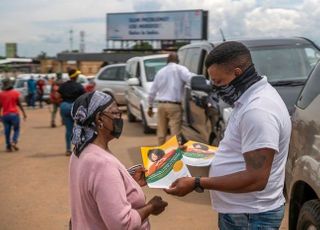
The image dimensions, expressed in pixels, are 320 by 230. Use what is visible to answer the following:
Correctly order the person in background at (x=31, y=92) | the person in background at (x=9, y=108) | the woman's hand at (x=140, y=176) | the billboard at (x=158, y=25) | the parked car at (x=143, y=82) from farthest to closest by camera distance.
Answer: the billboard at (x=158, y=25)
the person in background at (x=31, y=92)
the parked car at (x=143, y=82)
the person in background at (x=9, y=108)
the woman's hand at (x=140, y=176)

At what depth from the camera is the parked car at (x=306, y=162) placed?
11.8ft

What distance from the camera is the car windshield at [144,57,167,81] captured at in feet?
43.9

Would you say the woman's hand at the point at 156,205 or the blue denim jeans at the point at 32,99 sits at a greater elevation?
the woman's hand at the point at 156,205

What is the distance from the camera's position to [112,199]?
2475 mm

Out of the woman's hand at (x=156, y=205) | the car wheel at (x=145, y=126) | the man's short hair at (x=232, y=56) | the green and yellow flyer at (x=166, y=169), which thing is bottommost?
the car wheel at (x=145, y=126)

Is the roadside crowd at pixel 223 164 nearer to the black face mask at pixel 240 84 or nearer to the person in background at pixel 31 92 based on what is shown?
the black face mask at pixel 240 84

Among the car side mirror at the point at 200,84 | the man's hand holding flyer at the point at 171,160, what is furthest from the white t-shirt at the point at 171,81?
the man's hand holding flyer at the point at 171,160

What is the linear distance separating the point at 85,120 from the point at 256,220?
3.36ft

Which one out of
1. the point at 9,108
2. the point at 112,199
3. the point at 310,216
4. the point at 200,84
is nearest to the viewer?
the point at 112,199

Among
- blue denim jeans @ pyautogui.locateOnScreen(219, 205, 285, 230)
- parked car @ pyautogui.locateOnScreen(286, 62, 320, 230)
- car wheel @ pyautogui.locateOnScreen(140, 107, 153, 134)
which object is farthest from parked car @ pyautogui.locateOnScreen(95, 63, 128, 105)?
blue denim jeans @ pyautogui.locateOnScreen(219, 205, 285, 230)

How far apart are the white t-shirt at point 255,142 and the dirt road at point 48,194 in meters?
0.28

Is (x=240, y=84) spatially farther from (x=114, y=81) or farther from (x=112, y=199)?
(x=114, y=81)

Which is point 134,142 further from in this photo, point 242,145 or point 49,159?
point 242,145

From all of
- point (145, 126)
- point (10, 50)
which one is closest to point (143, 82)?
point (145, 126)
